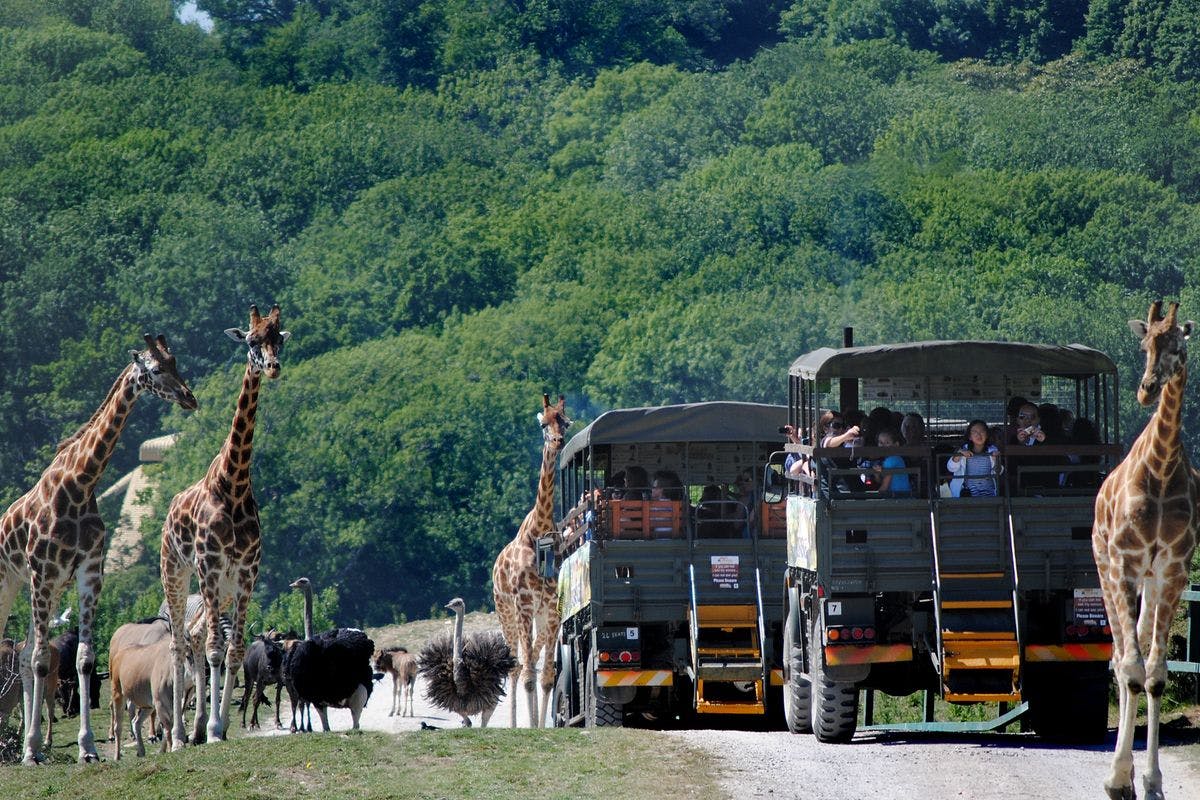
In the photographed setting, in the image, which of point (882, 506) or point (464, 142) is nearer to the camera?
point (882, 506)

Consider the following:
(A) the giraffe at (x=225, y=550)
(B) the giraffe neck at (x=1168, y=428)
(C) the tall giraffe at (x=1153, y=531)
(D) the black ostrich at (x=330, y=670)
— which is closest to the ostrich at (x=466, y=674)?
(D) the black ostrich at (x=330, y=670)

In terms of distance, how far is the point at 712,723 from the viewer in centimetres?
2495

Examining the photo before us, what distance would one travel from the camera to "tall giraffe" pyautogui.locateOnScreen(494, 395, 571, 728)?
26438mm

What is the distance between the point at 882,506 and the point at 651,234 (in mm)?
79112

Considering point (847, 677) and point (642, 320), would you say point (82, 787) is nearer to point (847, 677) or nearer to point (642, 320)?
point (847, 677)

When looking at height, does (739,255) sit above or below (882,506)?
above

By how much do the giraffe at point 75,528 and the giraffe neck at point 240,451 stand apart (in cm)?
53

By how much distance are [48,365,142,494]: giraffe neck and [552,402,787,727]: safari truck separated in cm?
496

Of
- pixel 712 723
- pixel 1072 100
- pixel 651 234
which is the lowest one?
pixel 712 723

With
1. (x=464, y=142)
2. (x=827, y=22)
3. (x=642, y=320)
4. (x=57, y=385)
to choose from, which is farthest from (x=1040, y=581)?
(x=827, y=22)

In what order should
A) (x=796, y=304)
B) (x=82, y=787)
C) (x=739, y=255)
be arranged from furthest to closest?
(x=739, y=255)
(x=796, y=304)
(x=82, y=787)

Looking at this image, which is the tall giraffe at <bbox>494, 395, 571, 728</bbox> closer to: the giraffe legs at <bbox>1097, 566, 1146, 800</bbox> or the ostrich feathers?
the ostrich feathers

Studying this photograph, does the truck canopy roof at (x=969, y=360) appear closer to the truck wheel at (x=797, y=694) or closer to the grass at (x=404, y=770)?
the truck wheel at (x=797, y=694)

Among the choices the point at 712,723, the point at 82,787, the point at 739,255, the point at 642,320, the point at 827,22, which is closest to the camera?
the point at 82,787
